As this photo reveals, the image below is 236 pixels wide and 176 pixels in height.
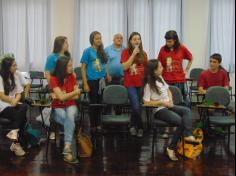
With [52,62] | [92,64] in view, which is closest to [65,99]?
[52,62]

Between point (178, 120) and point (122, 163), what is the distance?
2.65 feet

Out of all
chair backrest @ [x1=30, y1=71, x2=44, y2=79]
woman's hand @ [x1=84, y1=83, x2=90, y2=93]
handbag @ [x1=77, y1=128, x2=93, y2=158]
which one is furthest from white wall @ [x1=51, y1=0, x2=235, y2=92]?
handbag @ [x1=77, y1=128, x2=93, y2=158]

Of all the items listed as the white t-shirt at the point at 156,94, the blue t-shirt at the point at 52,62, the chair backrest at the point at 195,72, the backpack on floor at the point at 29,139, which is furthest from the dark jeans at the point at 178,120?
the chair backrest at the point at 195,72

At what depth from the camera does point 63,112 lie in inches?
171

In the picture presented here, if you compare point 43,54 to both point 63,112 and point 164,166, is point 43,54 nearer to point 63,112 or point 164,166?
point 63,112

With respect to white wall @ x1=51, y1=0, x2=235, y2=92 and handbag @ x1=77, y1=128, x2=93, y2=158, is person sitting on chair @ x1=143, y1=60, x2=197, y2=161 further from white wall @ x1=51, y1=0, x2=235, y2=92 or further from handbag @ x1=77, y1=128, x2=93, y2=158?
white wall @ x1=51, y1=0, x2=235, y2=92

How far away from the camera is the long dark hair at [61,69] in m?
4.36

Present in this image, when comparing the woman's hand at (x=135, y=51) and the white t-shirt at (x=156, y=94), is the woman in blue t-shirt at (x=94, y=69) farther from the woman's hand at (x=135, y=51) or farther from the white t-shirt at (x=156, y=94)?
the white t-shirt at (x=156, y=94)

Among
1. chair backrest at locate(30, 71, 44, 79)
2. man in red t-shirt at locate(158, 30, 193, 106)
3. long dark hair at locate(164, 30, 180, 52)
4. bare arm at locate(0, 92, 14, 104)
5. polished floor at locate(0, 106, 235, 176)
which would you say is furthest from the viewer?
chair backrest at locate(30, 71, 44, 79)

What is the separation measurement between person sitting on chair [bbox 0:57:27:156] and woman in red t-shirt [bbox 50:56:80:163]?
493 mm

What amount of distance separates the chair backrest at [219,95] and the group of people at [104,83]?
1.02 feet

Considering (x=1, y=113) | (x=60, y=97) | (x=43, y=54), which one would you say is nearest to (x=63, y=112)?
(x=60, y=97)

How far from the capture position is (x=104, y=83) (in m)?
5.53

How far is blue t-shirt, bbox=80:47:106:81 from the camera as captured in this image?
516 centimetres
